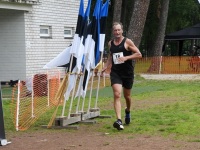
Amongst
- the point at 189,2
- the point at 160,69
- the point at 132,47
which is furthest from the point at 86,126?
the point at 189,2

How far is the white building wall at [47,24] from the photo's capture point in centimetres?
2066

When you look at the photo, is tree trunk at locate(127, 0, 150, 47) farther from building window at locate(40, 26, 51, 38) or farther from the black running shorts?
the black running shorts

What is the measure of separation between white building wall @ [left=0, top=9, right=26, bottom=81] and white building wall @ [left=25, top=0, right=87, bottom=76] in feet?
0.82

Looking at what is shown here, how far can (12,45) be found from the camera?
20.5m

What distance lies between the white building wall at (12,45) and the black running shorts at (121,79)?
11.7 metres

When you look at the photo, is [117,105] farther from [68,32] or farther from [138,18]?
[68,32]

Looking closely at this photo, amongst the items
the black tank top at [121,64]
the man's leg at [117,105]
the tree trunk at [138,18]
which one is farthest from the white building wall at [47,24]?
the man's leg at [117,105]

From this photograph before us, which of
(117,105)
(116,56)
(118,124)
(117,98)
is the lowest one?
(118,124)

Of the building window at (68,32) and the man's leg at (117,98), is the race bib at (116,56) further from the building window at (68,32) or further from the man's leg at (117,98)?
the building window at (68,32)

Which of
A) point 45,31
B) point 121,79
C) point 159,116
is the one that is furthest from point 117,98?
point 45,31

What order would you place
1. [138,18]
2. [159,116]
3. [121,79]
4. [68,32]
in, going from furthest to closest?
1. [68,32]
2. [138,18]
3. [159,116]
4. [121,79]

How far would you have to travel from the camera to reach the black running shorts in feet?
29.8

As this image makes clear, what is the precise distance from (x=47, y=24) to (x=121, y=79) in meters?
13.1

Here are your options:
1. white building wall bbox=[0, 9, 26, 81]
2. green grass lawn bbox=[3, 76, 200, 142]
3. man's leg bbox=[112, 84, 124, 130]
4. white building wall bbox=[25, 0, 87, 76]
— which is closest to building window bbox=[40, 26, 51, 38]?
white building wall bbox=[25, 0, 87, 76]
